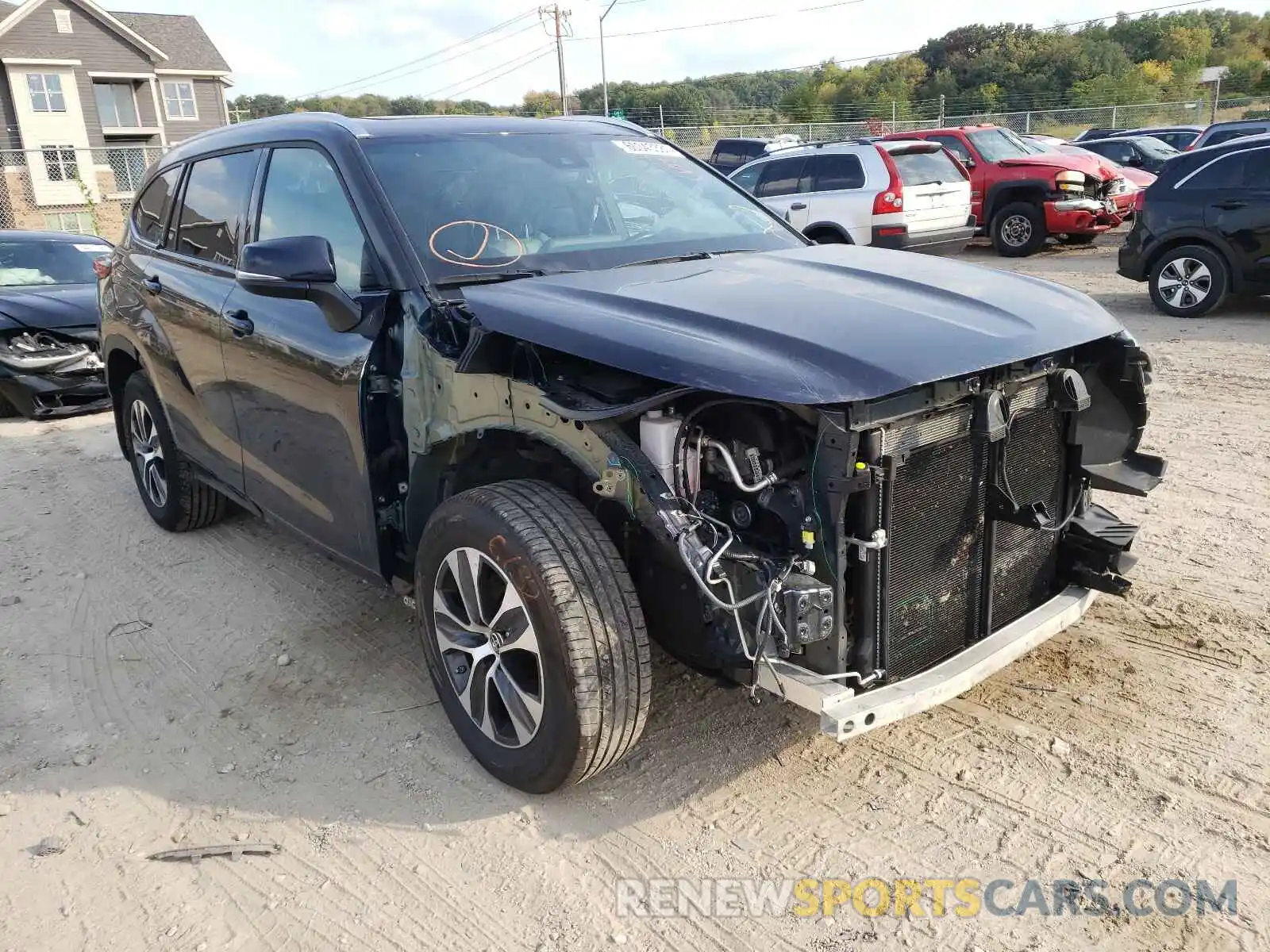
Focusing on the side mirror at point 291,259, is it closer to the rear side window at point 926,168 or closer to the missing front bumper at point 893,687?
the missing front bumper at point 893,687

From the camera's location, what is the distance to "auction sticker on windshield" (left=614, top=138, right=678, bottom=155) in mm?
4254

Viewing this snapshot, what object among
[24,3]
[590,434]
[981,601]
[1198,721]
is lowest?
[1198,721]

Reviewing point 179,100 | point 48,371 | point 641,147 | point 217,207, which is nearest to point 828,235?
point 48,371

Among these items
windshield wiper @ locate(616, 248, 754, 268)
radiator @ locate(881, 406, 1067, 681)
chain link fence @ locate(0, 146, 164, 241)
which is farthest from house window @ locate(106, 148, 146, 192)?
radiator @ locate(881, 406, 1067, 681)

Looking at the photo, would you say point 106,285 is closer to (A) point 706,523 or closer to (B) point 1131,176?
(A) point 706,523

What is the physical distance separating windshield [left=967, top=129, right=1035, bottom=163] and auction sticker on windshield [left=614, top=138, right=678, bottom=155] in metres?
12.5

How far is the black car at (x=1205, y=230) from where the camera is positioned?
942 centimetres

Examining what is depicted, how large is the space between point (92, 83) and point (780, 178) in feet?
134

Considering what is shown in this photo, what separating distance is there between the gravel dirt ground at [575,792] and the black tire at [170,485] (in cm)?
86

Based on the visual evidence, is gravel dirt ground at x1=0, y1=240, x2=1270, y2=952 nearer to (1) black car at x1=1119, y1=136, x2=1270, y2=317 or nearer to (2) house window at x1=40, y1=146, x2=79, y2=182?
(1) black car at x1=1119, y1=136, x2=1270, y2=317

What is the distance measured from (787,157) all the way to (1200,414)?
333 inches

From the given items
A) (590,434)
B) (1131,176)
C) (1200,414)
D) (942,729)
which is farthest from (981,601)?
(1131,176)

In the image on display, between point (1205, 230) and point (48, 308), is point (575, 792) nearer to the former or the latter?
point (48, 308)

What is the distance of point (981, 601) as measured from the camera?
120 inches
